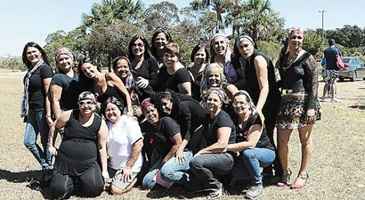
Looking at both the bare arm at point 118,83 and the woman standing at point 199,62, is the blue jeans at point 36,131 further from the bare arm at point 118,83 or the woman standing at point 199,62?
the woman standing at point 199,62

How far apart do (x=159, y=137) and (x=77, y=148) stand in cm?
99

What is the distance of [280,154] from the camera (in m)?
5.80

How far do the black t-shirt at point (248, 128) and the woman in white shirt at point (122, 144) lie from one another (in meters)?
1.21

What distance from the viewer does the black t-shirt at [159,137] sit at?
218 inches

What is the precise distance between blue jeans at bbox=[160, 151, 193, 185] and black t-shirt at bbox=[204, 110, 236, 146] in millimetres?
350

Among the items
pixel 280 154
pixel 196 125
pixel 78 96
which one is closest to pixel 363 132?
pixel 280 154

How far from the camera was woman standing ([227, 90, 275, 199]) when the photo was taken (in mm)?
5320

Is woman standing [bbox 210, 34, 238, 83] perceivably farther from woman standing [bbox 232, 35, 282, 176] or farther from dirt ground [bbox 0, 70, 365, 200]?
dirt ground [bbox 0, 70, 365, 200]

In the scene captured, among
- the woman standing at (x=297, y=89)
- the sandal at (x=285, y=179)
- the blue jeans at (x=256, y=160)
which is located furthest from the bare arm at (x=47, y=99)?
the sandal at (x=285, y=179)

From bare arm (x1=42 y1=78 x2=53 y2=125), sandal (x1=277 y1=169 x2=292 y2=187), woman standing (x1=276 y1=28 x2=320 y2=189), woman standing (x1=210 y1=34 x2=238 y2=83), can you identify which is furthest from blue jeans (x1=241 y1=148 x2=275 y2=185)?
bare arm (x1=42 y1=78 x2=53 y2=125)

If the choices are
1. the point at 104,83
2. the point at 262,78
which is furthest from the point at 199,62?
the point at 104,83

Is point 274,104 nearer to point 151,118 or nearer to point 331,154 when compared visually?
point 151,118

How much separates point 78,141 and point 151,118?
911 mm

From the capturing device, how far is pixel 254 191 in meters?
5.36
